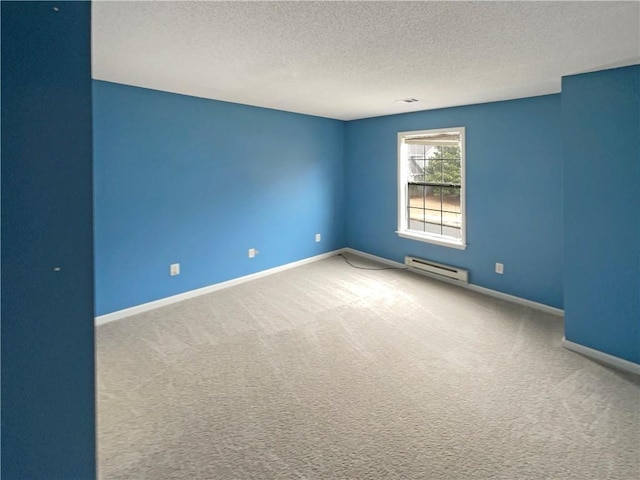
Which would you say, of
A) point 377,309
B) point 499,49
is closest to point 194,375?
point 377,309

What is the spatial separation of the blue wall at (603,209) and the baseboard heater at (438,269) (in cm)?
153

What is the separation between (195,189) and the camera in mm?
4137

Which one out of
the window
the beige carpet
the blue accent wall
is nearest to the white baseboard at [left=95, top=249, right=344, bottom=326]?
the beige carpet

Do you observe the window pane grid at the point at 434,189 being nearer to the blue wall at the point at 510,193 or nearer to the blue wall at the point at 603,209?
the blue wall at the point at 510,193

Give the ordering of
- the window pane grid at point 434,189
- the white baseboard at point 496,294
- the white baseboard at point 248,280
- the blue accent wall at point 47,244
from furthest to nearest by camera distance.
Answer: the window pane grid at point 434,189
the white baseboard at point 496,294
the white baseboard at point 248,280
the blue accent wall at point 47,244

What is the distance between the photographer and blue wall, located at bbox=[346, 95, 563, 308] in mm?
3678

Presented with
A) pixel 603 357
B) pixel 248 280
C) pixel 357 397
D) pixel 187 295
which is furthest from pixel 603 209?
pixel 187 295

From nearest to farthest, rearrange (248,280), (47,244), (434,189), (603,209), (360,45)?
(47,244)
(360,45)
(603,209)
(248,280)
(434,189)

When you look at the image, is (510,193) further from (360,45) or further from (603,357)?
(360,45)

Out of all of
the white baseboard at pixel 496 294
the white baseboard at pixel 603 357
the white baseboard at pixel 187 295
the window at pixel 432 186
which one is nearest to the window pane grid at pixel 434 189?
the window at pixel 432 186

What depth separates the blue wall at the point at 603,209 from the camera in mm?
2615

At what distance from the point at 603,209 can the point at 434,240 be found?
222cm

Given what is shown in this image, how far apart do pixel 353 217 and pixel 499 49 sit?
3.86 metres

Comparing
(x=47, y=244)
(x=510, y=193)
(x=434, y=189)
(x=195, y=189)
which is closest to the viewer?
(x=47, y=244)
